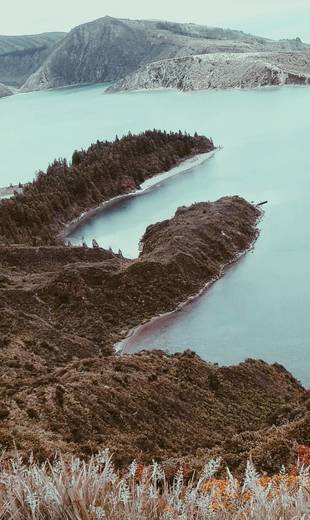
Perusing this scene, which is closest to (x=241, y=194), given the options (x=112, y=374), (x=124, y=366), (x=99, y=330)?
(x=99, y=330)

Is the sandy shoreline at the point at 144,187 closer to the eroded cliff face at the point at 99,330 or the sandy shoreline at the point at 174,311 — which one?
the eroded cliff face at the point at 99,330

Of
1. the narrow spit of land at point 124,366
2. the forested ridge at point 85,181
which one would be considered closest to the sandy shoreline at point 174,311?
the narrow spit of land at point 124,366

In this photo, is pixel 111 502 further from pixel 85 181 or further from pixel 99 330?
pixel 85 181

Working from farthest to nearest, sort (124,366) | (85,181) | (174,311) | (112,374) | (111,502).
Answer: (85,181), (174,311), (124,366), (112,374), (111,502)

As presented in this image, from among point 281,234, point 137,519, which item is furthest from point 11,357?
point 281,234

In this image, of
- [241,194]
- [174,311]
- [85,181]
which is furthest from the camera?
[85,181]

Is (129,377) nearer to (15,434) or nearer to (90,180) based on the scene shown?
(15,434)
